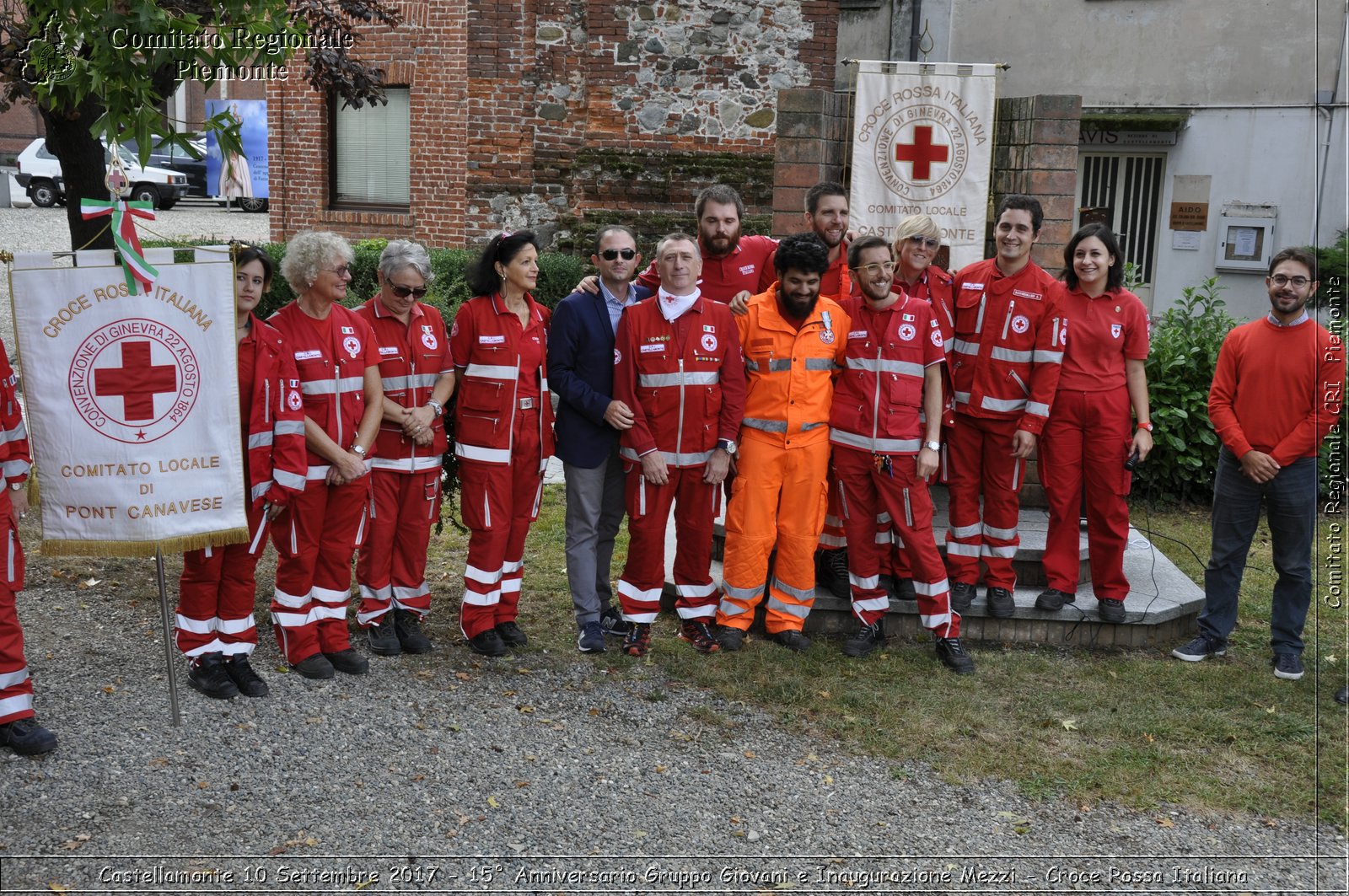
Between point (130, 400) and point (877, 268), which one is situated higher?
point (877, 268)

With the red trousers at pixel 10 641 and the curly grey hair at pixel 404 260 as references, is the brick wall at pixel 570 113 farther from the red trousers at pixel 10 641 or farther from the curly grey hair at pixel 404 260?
the red trousers at pixel 10 641

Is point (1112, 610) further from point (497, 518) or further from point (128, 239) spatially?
point (128, 239)

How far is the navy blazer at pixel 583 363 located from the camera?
5738 millimetres

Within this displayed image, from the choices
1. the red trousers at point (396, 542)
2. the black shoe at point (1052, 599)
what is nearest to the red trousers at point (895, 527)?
the black shoe at point (1052, 599)

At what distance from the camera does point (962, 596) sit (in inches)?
244

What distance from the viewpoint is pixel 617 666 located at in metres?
5.72

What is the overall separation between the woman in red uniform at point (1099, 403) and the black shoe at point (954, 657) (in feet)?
2.05

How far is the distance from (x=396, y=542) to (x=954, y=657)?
2.81 metres

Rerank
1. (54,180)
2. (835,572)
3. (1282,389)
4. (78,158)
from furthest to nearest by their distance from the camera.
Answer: (54,180) < (78,158) < (835,572) < (1282,389)

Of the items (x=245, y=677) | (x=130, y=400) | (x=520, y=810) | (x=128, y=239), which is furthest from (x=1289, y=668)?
(x=128, y=239)

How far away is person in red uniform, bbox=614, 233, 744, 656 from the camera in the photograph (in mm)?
5629

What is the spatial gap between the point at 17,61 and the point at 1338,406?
705 cm

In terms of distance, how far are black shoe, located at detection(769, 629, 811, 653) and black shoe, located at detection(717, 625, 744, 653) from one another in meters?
0.20

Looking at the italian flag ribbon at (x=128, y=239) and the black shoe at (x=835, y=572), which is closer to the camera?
the italian flag ribbon at (x=128, y=239)
